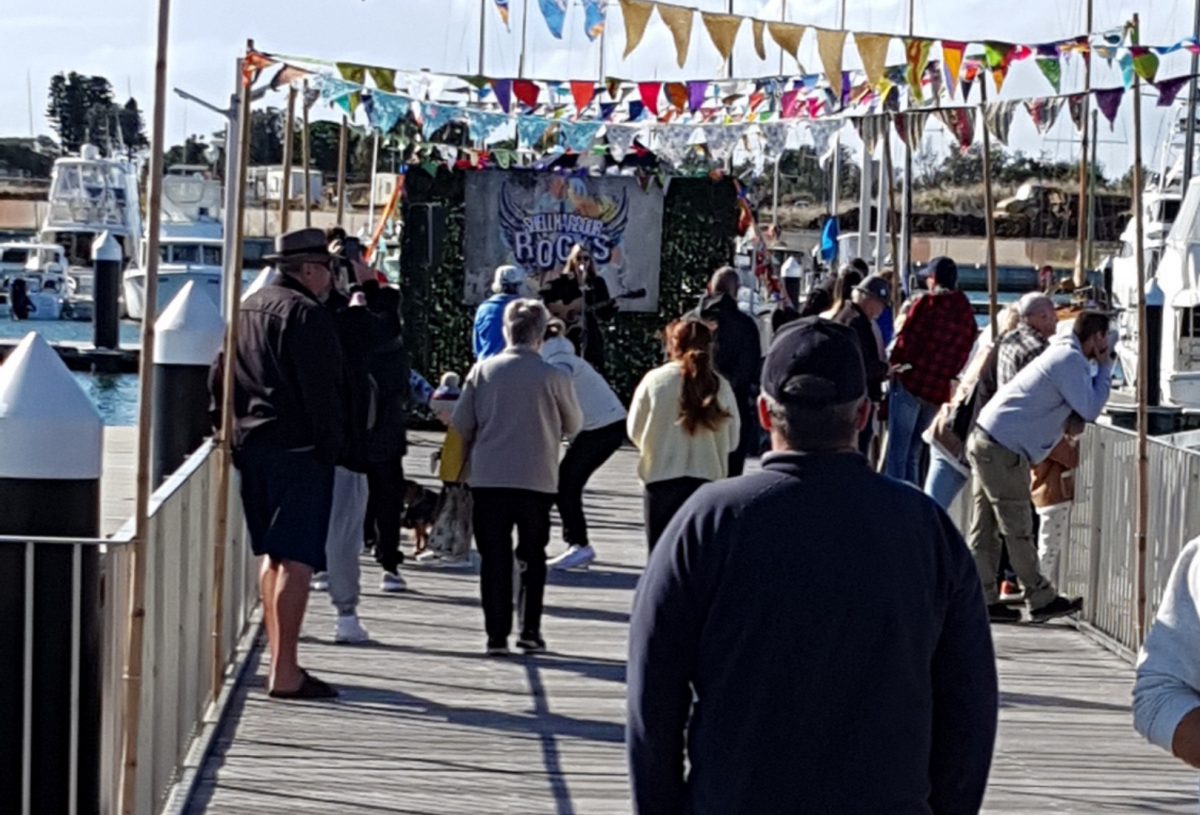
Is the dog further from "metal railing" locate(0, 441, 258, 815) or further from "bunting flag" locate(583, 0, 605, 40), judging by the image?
"metal railing" locate(0, 441, 258, 815)

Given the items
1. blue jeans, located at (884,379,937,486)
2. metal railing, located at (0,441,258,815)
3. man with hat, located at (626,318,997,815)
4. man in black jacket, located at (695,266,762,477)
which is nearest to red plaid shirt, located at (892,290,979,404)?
blue jeans, located at (884,379,937,486)

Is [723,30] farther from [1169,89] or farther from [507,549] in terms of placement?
[507,549]

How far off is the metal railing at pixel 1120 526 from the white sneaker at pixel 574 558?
117 inches

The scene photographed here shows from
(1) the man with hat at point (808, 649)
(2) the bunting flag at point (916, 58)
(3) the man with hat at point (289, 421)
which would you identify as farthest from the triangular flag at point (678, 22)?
(1) the man with hat at point (808, 649)

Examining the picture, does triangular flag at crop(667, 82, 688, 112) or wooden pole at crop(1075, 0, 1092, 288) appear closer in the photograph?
wooden pole at crop(1075, 0, 1092, 288)

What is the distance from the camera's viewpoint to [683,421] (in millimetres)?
10875

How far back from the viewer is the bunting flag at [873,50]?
A: 1226 cm

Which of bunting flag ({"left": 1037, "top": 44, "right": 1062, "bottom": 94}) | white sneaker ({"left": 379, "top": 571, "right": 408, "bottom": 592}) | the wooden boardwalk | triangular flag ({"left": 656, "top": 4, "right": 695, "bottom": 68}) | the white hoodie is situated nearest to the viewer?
the wooden boardwalk

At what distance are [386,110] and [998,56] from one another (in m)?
6.51

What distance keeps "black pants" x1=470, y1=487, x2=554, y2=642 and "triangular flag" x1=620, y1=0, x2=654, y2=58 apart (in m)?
2.70

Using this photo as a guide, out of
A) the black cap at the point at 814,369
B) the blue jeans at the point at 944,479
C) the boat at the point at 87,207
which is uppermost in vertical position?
the boat at the point at 87,207

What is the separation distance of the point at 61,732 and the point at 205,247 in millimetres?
49384

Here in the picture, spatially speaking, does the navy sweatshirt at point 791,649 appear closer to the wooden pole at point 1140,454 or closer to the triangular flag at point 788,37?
the wooden pole at point 1140,454

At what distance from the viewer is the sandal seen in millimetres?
9797
